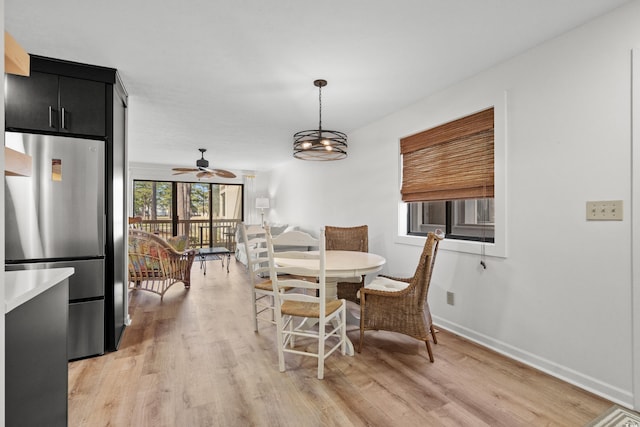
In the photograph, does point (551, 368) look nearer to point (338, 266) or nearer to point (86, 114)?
point (338, 266)

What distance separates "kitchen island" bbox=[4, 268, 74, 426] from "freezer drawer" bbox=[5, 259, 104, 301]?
144 centimetres

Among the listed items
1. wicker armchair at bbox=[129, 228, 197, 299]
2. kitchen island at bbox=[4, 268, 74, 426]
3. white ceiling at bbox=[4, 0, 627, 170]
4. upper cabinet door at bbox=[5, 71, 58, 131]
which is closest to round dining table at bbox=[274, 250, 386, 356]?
kitchen island at bbox=[4, 268, 74, 426]

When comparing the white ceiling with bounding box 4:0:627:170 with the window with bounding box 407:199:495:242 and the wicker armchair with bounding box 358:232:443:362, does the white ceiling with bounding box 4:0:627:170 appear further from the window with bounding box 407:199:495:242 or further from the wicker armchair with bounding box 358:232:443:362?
the wicker armchair with bounding box 358:232:443:362

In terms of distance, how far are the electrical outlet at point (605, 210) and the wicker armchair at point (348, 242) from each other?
2028mm

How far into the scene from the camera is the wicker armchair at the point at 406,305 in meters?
Result: 2.29

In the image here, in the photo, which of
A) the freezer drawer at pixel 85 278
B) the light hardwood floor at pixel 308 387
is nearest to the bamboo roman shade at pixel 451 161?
the light hardwood floor at pixel 308 387

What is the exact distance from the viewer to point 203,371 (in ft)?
7.27

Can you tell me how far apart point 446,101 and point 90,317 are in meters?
3.50

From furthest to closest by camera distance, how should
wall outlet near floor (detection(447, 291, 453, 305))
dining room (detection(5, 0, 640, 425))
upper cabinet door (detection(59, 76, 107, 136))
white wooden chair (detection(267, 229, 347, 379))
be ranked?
1. wall outlet near floor (detection(447, 291, 453, 305))
2. upper cabinet door (detection(59, 76, 107, 136))
3. white wooden chair (detection(267, 229, 347, 379))
4. dining room (detection(5, 0, 640, 425))

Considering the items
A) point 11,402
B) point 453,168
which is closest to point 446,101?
point 453,168

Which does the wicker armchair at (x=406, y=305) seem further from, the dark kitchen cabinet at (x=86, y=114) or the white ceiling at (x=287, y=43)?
the dark kitchen cabinet at (x=86, y=114)

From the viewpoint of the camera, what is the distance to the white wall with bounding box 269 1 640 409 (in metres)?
1.86

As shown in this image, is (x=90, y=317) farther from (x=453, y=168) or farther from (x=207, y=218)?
(x=207, y=218)

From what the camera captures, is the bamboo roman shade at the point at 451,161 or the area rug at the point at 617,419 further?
the bamboo roman shade at the point at 451,161
